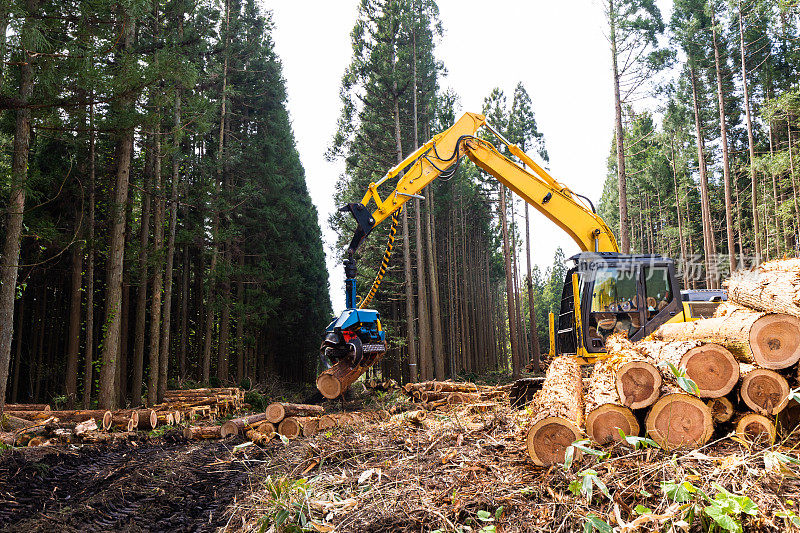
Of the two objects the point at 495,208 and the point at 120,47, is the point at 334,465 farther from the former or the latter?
the point at 495,208

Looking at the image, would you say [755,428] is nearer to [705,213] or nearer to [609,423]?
[609,423]

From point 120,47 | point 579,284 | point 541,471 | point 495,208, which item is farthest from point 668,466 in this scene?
point 495,208

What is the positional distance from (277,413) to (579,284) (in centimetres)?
607

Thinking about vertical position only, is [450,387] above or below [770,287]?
below

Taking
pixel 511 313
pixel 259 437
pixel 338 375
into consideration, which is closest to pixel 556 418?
pixel 338 375

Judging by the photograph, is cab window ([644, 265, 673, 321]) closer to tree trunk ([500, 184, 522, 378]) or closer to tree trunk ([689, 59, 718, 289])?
tree trunk ([500, 184, 522, 378])

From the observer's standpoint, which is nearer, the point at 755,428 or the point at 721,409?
the point at 755,428

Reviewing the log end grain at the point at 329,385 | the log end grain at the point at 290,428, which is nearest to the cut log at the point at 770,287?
A: the log end grain at the point at 329,385

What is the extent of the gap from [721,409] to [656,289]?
399cm

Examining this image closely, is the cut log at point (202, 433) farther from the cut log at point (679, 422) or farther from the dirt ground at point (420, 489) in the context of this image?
the cut log at point (679, 422)

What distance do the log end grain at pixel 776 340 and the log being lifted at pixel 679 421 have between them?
589 mm

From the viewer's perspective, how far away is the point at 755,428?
12.0 ft

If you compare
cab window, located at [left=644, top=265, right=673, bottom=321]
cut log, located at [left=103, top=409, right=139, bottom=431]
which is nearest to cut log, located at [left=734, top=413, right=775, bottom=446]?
cab window, located at [left=644, top=265, right=673, bottom=321]

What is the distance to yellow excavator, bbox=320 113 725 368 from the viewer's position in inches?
292
